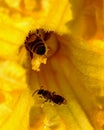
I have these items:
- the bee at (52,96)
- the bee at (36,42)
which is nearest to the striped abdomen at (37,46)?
the bee at (36,42)

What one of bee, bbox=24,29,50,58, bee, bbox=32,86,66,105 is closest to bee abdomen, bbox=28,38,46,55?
bee, bbox=24,29,50,58

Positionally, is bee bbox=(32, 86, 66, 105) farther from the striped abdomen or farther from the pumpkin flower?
the striped abdomen

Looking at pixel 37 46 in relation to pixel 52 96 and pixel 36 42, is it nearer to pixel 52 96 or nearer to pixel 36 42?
pixel 36 42

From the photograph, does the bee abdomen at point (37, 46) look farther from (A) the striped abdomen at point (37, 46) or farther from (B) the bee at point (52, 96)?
(B) the bee at point (52, 96)

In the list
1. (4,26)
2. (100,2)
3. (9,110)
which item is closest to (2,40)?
(4,26)

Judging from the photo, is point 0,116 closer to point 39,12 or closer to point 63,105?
point 63,105
